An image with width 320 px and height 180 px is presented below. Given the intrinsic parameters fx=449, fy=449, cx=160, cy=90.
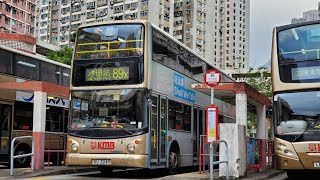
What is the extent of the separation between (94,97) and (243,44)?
121m

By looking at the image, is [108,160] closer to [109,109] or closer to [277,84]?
[109,109]

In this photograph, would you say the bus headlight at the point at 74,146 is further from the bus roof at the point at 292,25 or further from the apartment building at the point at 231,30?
the apartment building at the point at 231,30

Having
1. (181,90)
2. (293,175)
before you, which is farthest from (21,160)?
(293,175)

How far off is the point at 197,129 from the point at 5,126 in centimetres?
656

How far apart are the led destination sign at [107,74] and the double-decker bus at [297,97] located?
394 cm

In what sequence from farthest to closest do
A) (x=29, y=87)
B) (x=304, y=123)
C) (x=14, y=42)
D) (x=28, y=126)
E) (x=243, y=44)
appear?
(x=243, y=44)
(x=14, y=42)
(x=28, y=126)
(x=29, y=87)
(x=304, y=123)

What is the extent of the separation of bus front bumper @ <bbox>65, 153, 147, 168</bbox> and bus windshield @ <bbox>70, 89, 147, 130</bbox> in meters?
0.73

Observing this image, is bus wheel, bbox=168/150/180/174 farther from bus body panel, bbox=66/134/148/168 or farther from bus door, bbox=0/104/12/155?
bus door, bbox=0/104/12/155

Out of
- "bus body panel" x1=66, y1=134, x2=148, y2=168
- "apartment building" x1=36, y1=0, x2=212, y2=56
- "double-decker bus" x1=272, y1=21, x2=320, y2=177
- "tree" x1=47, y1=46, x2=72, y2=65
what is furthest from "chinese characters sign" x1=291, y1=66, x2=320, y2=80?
"apartment building" x1=36, y1=0, x2=212, y2=56

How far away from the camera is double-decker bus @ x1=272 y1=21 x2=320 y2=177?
11.1 metres

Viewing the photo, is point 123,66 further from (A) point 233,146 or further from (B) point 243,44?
(B) point 243,44

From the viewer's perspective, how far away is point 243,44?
129750 millimetres

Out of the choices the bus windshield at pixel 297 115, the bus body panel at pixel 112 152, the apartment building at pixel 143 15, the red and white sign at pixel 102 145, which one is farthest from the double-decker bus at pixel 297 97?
the apartment building at pixel 143 15

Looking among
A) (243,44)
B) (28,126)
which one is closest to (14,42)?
(28,126)
